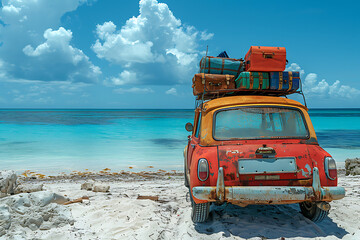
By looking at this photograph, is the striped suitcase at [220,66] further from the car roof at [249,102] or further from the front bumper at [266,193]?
the front bumper at [266,193]

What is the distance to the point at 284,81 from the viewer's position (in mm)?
5105

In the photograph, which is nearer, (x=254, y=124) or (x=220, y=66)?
(x=254, y=124)

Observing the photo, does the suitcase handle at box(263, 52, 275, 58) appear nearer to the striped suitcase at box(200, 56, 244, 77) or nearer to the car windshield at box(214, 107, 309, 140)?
the striped suitcase at box(200, 56, 244, 77)

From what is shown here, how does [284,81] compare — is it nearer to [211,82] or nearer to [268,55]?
[268,55]

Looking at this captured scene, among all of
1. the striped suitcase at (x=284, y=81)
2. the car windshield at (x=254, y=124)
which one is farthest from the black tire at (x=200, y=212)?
the striped suitcase at (x=284, y=81)

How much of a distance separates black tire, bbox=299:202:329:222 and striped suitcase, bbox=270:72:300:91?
A: 6.44 ft

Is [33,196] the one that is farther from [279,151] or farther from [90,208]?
[279,151]

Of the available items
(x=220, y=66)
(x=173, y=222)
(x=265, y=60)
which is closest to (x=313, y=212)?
(x=173, y=222)

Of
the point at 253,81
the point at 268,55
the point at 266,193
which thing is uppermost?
the point at 268,55

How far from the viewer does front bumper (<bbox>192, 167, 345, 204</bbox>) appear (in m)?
3.71

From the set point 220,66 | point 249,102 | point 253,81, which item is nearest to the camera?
point 249,102

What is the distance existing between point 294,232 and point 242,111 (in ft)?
6.00

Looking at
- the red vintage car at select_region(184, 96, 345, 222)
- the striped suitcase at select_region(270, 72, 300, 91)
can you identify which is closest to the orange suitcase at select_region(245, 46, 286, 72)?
the striped suitcase at select_region(270, 72, 300, 91)

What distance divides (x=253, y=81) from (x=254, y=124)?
0.80 metres
